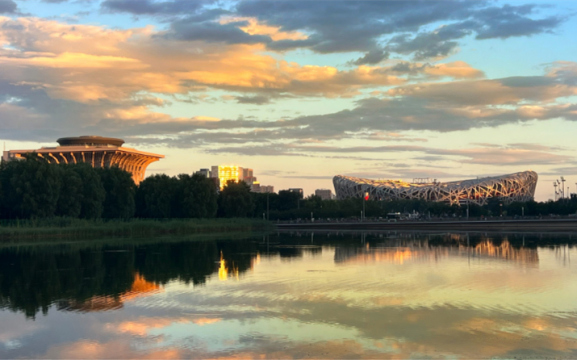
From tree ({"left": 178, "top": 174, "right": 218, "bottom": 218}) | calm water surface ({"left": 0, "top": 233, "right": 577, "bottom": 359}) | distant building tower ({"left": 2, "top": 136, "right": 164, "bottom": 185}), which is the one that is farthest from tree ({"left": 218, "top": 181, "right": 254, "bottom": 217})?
calm water surface ({"left": 0, "top": 233, "right": 577, "bottom": 359})

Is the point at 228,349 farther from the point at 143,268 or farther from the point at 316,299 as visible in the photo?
the point at 143,268

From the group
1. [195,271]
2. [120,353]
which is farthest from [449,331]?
[195,271]

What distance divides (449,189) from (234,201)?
101 metres

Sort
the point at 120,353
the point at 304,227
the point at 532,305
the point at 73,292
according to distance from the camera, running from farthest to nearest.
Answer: the point at 304,227 < the point at 73,292 < the point at 532,305 < the point at 120,353

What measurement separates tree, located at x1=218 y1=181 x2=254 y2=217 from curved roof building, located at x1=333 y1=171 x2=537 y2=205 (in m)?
88.8

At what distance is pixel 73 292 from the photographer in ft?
70.6

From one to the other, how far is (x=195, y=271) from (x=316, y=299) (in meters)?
10.1

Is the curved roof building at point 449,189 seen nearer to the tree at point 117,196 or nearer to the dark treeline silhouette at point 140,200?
the dark treeline silhouette at point 140,200

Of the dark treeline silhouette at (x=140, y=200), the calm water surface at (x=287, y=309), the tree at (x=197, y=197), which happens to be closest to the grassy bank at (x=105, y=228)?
the dark treeline silhouette at (x=140, y=200)

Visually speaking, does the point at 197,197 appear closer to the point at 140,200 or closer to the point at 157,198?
the point at 157,198

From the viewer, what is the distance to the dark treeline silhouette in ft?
188

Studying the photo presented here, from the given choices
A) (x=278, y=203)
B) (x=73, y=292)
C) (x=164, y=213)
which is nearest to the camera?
(x=73, y=292)

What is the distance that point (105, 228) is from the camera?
58.9 meters

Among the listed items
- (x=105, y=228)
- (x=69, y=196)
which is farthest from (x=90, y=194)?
Answer: (x=105, y=228)
